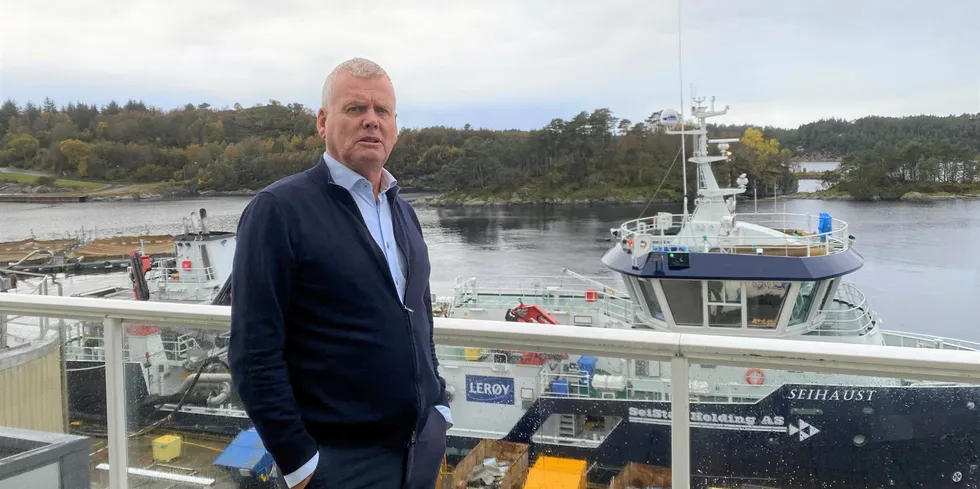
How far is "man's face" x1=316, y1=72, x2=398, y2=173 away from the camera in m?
1.23

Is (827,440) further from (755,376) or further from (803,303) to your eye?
(803,303)

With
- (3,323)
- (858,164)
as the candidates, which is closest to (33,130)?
(3,323)

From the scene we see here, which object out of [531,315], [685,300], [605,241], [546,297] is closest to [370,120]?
[685,300]

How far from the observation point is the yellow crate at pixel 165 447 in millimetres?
1979

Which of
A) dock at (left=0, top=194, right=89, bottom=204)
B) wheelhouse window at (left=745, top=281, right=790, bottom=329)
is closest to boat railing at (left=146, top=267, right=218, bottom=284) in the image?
wheelhouse window at (left=745, top=281, right=790, bottom=329)

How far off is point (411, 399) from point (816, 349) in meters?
0.79

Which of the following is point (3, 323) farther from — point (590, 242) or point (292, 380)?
point (590, 242)

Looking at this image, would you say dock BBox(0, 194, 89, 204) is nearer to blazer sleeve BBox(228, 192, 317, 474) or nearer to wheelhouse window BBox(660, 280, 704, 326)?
wheelhouse window BBox(660, 280, 704, 326)

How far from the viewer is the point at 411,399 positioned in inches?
49.8

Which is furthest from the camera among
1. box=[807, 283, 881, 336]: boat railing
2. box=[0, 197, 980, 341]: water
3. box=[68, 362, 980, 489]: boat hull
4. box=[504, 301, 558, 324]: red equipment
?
box=[0, 197, 980, 341]: water

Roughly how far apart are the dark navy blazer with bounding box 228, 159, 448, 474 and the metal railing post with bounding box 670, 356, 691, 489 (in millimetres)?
535

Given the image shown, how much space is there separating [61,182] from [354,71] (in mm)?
60747

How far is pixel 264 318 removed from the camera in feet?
3.66

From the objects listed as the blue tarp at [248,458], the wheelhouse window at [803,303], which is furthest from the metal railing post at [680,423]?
the wheelhouse window at [803,303]
